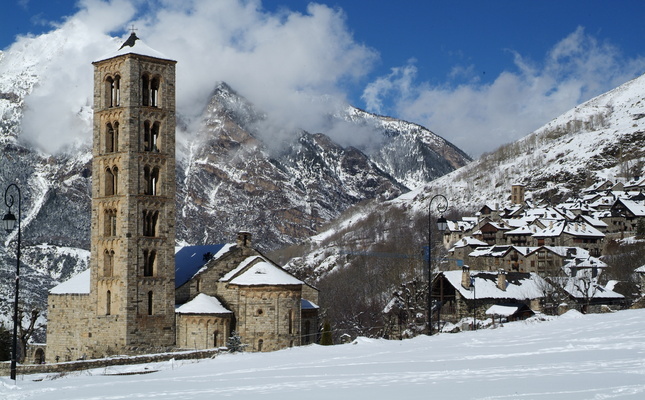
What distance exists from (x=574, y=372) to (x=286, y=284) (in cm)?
3584

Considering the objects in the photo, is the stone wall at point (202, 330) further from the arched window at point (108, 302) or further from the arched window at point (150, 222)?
the arched window at point (150, 222)

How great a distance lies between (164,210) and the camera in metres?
58.8

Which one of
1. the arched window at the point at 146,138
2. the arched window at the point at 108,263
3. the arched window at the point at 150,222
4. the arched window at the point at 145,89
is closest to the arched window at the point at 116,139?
the arched window at the point at 146,138

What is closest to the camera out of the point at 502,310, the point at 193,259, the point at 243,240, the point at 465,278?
the point at 243,240

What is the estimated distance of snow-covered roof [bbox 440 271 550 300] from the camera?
273 ft

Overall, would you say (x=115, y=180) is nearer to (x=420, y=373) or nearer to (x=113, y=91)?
(x=113, y=91)

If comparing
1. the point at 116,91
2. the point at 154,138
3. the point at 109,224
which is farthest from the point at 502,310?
the point at 116,91

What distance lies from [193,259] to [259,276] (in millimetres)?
8343

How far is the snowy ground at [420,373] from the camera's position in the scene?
2214 centimetres

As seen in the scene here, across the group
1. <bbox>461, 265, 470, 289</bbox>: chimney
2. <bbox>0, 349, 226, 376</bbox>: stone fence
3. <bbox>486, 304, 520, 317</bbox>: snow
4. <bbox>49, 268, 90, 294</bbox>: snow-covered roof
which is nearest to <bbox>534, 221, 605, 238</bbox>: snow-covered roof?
<bbox>461, 265, 470, 289</bbox>: chimney

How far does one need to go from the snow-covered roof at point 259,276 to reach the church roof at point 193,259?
260cm

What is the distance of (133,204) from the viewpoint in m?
57.2

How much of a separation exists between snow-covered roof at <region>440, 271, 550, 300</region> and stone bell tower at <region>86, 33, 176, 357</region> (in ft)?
112

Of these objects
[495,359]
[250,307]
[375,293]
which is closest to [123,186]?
[250,307]
